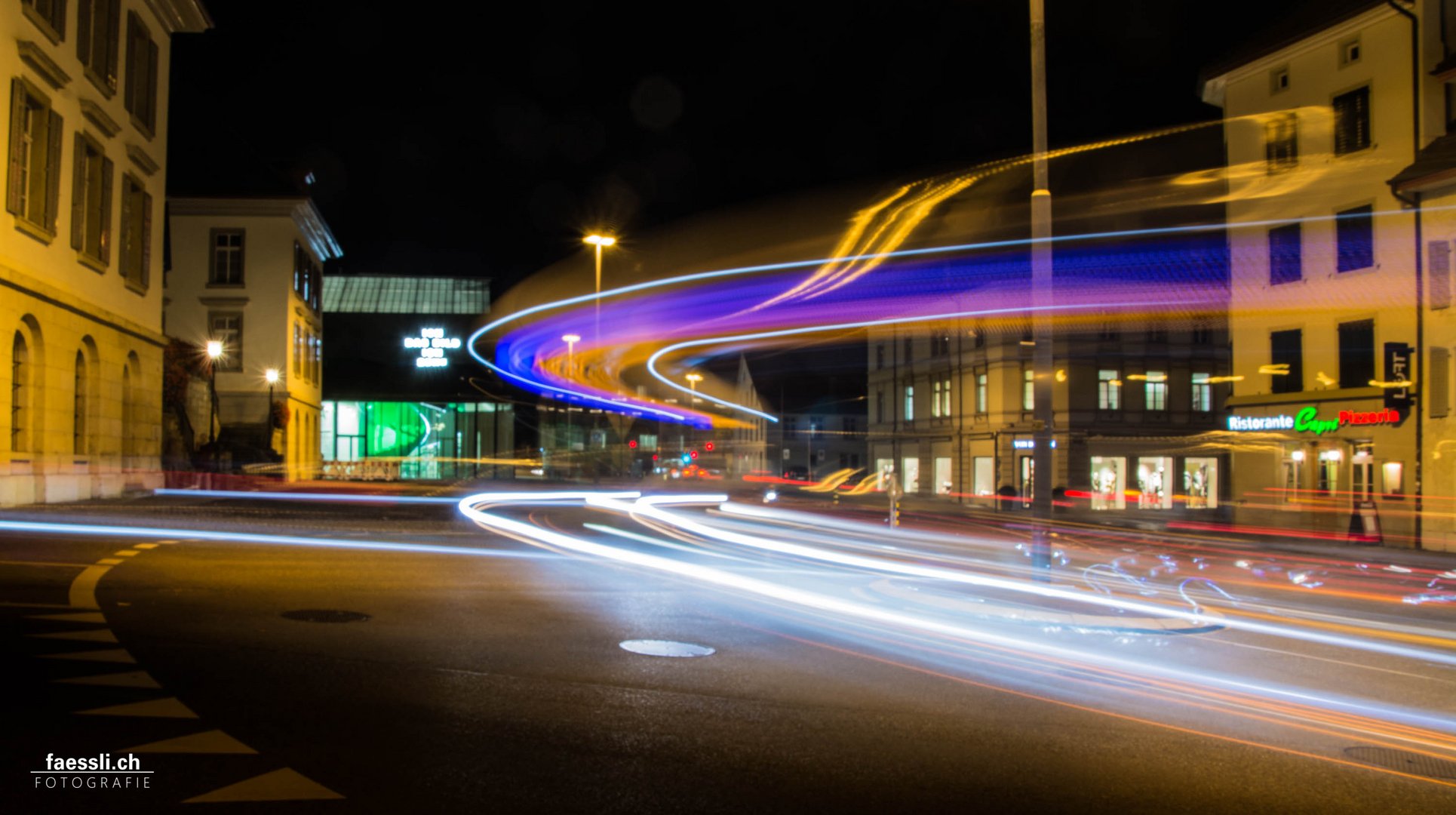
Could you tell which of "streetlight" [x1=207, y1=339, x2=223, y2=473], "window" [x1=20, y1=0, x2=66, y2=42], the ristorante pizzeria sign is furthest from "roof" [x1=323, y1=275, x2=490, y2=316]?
the ristorante pizzeria sign

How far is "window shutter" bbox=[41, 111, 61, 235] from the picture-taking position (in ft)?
80.3

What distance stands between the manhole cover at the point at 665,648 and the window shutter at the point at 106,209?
25.4 metres

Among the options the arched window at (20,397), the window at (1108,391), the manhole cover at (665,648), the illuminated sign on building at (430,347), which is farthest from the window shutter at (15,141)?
the window at (1108,391)

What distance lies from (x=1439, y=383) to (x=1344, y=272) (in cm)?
473

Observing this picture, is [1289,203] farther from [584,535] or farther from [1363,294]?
[584,535]

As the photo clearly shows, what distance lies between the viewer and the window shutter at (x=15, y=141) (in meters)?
22.2

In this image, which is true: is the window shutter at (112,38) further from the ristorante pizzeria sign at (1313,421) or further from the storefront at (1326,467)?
the ristorante pizzeria sign at (1313,421)

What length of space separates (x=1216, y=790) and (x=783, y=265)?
14.3 m

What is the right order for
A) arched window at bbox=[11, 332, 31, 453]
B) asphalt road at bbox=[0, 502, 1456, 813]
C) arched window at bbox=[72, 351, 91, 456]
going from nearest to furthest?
asphalt road at bbox=[0, 502, 1456, 813], arched window at bbox=[11, 332, 31, 453], arched window at bbox=[72, 351, 91, 456]

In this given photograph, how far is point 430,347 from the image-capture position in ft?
210

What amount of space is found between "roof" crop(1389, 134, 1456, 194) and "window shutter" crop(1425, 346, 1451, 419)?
4180 mm

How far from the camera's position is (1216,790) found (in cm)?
574

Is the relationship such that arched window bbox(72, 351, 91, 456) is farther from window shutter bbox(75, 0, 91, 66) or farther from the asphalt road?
the asphalt road

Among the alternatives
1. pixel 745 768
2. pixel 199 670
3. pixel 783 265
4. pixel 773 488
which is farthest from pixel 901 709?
pixel 773 488
